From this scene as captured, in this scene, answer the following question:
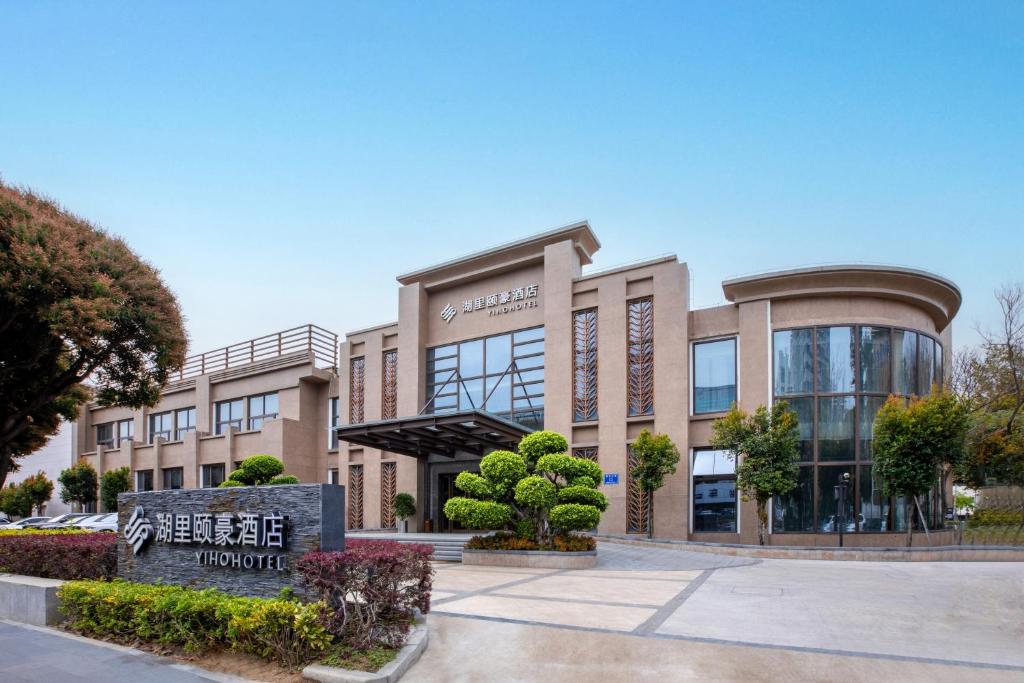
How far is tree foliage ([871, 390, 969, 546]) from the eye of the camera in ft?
61.1

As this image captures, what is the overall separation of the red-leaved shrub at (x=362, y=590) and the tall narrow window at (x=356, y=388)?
69.9 feet

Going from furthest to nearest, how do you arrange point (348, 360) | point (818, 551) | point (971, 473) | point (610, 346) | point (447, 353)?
point (348, 360), point (447, 353), point (971, 473), point (610, 346), point (818, 551)

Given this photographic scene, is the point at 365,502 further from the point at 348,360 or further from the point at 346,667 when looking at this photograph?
the point at 346,667

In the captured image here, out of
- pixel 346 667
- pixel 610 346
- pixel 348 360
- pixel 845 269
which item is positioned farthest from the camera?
pixel 348 360

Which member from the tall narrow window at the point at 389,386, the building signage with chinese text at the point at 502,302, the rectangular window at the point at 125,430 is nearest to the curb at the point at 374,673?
the building signage with chinese text at the point at 502,302

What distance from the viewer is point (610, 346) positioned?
23188 mm

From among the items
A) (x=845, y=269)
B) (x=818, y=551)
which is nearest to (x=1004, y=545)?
(x=818, y=551)

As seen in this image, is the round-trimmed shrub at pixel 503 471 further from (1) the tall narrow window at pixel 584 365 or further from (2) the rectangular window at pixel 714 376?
(2) the rectangular window at pixel 714 376

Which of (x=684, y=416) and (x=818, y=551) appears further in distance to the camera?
(x=684, y=416)

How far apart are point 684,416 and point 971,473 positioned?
39.1 feet

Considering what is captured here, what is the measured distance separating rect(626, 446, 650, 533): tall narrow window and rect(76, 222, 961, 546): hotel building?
0.04 meters

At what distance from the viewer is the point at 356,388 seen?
29.4 metres

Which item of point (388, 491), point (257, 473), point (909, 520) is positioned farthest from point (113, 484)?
point (909, 520)

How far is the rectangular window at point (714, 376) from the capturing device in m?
21.9
